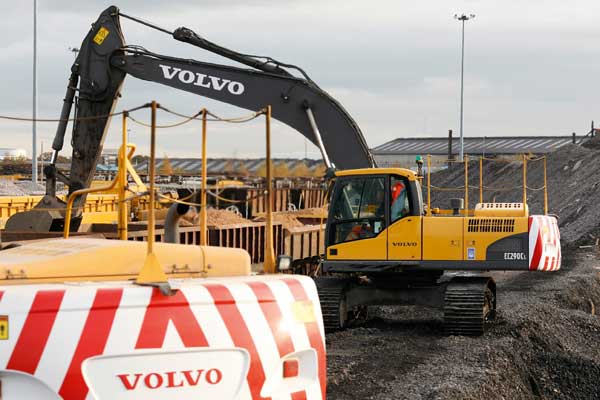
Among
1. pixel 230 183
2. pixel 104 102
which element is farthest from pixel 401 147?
pixel 230 183

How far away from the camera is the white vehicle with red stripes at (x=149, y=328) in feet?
13.6

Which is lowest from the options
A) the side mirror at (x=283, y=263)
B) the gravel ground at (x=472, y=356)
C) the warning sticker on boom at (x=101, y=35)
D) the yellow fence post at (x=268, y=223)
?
the gravel ground at (x=472, y=356)

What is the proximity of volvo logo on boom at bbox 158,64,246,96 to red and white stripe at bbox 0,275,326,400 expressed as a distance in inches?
476

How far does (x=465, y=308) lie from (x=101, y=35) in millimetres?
7721

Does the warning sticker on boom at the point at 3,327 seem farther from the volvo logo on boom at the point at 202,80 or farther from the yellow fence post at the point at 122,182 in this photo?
the volvo logo on boom at the point at 202,80

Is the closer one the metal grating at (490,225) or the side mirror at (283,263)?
the side mirror at (283,263)

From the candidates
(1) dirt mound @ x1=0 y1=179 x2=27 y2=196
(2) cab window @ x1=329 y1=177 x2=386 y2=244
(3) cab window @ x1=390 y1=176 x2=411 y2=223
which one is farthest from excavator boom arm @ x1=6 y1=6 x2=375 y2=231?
(1) dirt mound @ x1=0 y1=179 x2=27 y2=196

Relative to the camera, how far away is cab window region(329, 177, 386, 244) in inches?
557

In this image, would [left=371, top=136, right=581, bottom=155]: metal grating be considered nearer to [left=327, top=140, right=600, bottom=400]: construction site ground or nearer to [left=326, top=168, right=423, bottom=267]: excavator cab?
[left=327, top=140, right=600, bottom=400]: construction site ground

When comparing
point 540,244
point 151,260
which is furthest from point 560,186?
point 151,260

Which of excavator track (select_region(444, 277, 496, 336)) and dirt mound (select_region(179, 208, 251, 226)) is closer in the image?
excavator track (select_region(444, 277, 496, 336))

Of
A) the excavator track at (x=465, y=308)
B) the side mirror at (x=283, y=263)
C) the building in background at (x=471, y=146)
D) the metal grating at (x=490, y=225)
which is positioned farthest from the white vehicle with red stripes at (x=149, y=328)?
the building in background at (x=471, y=146)

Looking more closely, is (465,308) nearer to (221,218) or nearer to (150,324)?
(221,218)

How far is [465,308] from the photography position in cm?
1345
